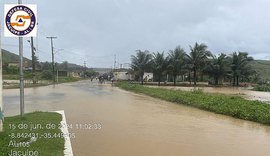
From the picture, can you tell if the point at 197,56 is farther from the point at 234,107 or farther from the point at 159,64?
the point at 234,107

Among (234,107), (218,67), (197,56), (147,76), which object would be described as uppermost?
(197,56)

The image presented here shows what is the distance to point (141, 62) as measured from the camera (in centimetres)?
5822

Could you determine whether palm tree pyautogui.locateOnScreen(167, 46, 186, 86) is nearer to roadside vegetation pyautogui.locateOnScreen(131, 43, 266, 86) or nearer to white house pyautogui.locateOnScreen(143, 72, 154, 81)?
roadside vegetation pyautogui.locateOnScreen(131, 43, 266, 86)

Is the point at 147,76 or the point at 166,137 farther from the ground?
the point at 147,76

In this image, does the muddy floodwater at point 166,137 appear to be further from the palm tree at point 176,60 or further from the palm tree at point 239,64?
the palm tree at point 239,64

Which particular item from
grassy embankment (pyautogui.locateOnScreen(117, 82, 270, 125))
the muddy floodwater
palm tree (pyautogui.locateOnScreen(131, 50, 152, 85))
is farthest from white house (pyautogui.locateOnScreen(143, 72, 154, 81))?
the muddy floodwater

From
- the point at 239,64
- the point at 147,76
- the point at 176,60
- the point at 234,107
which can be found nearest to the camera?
the point at 234,107

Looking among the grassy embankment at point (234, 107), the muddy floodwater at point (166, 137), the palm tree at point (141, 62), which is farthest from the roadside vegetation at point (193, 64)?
the muddy floodwater at point (166, 137)

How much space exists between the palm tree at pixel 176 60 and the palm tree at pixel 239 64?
10.4m

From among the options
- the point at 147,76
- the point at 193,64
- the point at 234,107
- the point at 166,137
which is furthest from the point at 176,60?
the point at 166,137

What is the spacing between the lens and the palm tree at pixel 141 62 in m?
58.0

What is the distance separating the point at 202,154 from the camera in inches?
322

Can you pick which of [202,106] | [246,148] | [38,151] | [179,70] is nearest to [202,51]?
[179,70]

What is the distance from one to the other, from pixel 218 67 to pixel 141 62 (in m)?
12.9
